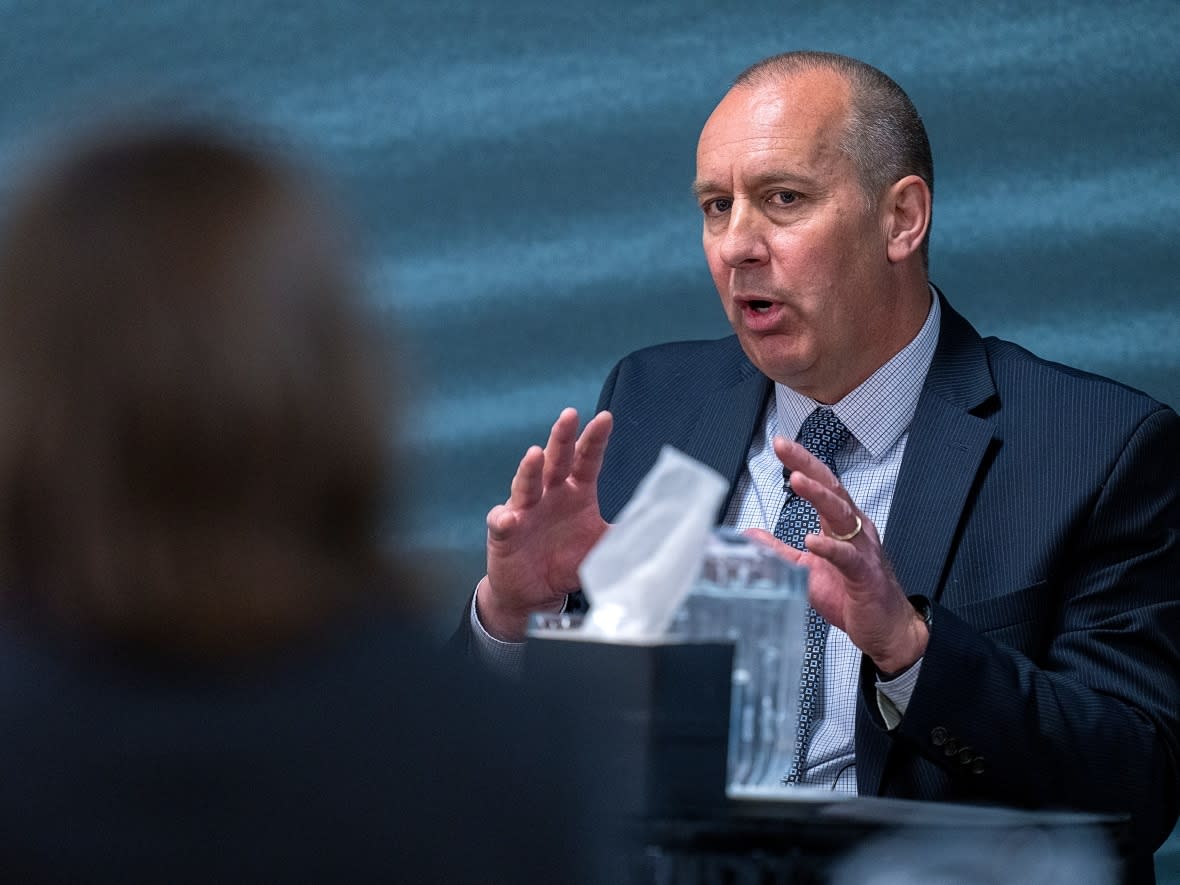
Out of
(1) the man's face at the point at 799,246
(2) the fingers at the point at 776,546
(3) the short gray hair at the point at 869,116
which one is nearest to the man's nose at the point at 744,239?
(1) the man's face at the point at 799,246

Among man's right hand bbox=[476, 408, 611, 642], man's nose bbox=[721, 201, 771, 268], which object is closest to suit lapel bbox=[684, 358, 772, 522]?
man's nose bbox=[721, 201, 771, 268]

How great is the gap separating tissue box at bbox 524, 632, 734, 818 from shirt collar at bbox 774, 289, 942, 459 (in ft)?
3.17

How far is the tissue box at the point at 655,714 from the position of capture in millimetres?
917

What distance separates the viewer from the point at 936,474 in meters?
1.77

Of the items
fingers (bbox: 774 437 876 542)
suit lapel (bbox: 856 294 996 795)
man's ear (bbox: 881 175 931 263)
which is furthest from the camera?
man's ear (bbox: 881 175 931 263)

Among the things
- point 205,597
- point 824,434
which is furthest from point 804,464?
point 205,597

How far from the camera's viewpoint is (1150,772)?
1.57m

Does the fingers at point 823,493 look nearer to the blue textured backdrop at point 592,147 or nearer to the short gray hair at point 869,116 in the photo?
the short gray hair at point 869,116

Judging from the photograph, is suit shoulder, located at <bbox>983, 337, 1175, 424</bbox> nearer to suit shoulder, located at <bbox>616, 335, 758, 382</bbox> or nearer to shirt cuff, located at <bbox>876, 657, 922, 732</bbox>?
suit shoulder, located at <bbox>616, 335, 758, 382</bbox>

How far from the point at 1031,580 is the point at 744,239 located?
53 cm

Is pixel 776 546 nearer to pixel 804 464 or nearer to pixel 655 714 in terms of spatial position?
pixel 804 464

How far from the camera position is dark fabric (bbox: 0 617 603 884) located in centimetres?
74

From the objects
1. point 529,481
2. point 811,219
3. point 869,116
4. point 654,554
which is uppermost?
point 869,116

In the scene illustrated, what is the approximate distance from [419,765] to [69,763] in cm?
16
